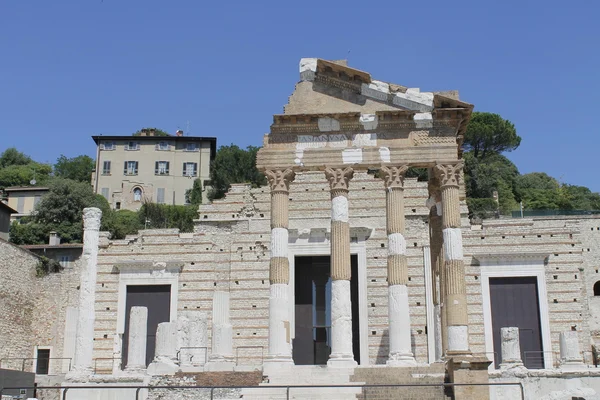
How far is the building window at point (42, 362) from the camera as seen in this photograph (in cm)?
3259

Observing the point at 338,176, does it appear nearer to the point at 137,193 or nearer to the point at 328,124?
the point at 328,124

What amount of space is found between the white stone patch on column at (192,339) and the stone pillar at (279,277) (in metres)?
2.71

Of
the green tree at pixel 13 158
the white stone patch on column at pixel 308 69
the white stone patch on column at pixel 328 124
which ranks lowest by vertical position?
the white stone patch on column at pixel 328 124

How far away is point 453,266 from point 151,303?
A: 12780 mm

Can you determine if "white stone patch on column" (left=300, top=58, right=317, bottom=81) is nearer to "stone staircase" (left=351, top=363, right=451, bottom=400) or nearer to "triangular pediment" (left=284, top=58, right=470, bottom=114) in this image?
"triangular pediment" (left=284, top=58, right=470, bottom=114)

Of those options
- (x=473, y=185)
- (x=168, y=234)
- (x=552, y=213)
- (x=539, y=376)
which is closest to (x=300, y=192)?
(x=168, y=234)

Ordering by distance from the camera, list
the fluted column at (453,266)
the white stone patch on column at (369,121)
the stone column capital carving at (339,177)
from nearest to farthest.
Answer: the fluted column at (453,266) → the stone column capital carving at (339,177) → the white stone patch on column at (369,121)

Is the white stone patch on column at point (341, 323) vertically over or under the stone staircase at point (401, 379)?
over

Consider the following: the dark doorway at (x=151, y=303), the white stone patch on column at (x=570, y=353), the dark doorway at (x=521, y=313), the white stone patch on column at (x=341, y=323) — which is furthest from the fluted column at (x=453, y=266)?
the dark doorway at (x=151, y=303)

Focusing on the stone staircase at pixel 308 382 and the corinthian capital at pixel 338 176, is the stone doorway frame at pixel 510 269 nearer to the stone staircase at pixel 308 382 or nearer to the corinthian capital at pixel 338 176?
the corinthian capital at pixel 338 176

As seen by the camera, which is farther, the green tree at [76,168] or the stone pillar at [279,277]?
the green tree at [76,168]

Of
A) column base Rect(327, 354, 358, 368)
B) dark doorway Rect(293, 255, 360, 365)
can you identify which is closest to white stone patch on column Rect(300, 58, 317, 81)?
dark doorway Rect(293, 255, 360, 365)

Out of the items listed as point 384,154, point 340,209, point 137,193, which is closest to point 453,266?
point 340,209

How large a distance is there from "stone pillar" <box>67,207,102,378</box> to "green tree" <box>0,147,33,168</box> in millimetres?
56878
